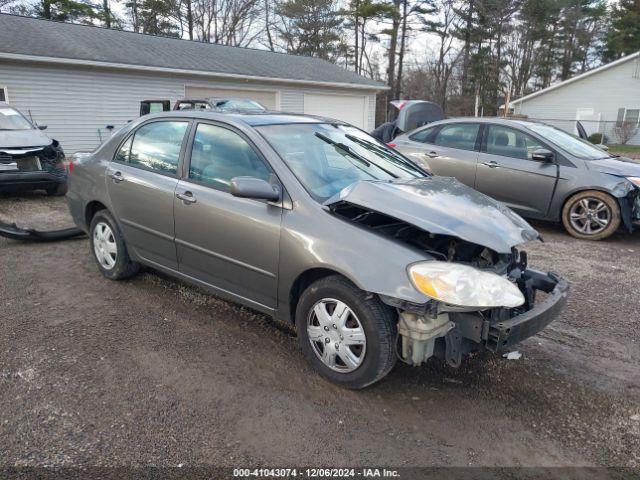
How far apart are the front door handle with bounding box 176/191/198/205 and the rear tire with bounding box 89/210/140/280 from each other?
1.06 m

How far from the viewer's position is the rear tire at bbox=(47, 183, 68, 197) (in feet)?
28.9

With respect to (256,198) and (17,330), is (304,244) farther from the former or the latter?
(17,330)

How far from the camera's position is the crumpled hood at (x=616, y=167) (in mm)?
6430

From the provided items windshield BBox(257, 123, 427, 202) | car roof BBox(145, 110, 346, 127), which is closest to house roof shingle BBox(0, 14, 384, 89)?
car roof BBox(145, 110, 346, 127)

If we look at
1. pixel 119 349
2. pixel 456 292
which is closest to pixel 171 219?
pixel 119 349

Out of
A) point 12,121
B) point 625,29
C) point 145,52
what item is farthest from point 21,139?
point 625,29

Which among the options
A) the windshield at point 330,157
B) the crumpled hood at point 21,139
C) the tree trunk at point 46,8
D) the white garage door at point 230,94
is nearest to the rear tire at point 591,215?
the windshield at point 330,157

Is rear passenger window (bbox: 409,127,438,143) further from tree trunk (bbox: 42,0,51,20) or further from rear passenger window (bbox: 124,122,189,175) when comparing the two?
tree trunk (bbox: 42,0,51,20)

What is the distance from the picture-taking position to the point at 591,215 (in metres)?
6.57

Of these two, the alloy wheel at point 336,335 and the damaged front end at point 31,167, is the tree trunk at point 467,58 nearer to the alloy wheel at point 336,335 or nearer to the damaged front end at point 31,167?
the damaged front end at point 31,167

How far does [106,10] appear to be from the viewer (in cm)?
3128

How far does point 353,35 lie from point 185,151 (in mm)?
36619

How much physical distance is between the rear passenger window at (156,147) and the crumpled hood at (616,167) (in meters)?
5.31

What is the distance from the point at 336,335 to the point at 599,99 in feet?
109
